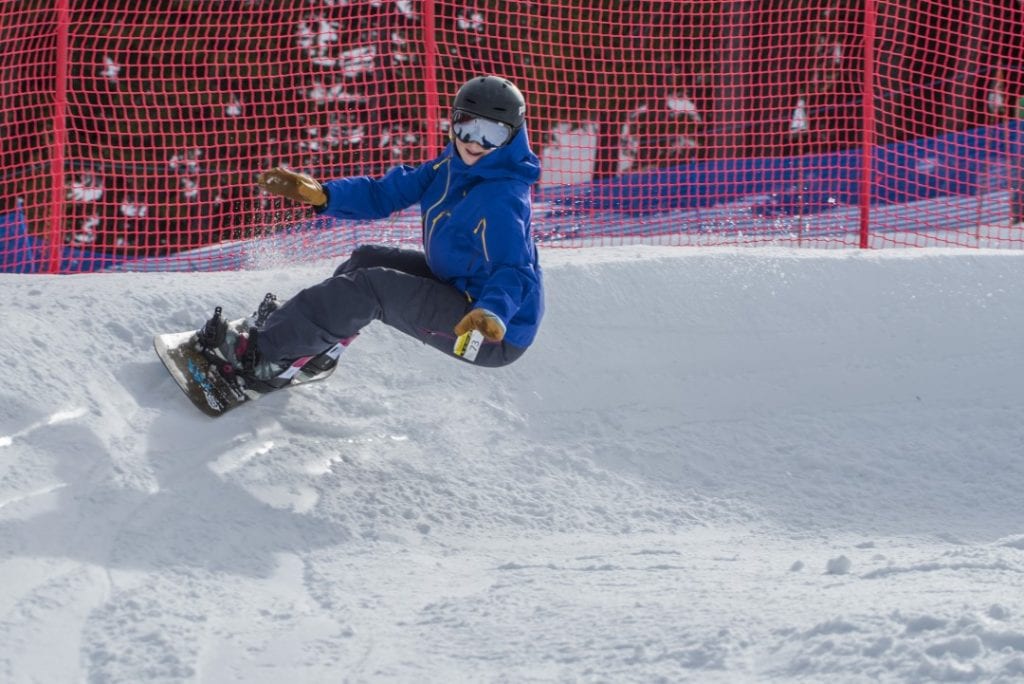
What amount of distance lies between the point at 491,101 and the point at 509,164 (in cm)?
23

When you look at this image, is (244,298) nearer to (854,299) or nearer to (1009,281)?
(854,299)

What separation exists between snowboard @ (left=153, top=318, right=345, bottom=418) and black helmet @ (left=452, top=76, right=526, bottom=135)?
1034mm

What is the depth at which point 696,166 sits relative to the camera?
917 cm

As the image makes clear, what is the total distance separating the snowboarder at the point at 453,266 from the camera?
4727 millimetres

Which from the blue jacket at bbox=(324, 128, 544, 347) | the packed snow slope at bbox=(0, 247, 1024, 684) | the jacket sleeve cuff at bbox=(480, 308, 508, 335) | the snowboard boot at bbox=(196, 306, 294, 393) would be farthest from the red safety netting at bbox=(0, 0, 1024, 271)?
the jacket sleeve cuff at bbox=(480, 308, 508, 335)

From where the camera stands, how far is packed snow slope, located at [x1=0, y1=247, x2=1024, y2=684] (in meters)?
3.64

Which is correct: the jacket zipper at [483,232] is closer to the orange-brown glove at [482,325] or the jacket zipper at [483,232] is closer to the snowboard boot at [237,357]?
the orange-brown glove at [482,325]

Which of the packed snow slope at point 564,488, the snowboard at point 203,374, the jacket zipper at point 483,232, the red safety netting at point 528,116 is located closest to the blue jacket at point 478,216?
the jacket zipper at point 483,232

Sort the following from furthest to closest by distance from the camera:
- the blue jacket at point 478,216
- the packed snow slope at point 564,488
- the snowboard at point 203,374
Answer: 1. the snowboard at point 203,374
2. the blue jacket at point 478,216
3. the packed snow slope at point 564,488

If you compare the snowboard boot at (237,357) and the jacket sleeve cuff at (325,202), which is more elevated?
the jacket sleeve cuff at (325,202)

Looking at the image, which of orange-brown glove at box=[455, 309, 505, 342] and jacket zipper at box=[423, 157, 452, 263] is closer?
orange-brown glove at box=[455, 309, 505, 342]

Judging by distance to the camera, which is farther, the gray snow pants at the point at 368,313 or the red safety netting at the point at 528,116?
the red safety netting at the point at 528,116

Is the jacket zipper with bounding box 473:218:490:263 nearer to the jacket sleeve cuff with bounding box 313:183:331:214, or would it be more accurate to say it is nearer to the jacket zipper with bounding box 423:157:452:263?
the jacket zipper with bounding box 423:157:452:263

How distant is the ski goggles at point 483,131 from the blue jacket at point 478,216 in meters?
0.04
